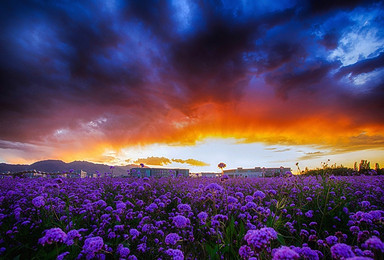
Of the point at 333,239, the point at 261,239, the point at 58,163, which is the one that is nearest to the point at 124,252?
the point at 261,239

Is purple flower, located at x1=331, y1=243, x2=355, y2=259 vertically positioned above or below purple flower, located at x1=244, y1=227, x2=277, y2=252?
below

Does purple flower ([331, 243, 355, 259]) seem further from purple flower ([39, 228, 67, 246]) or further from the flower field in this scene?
purple flower ([39, 228, 67, 246])

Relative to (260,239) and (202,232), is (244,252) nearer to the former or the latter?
(260,239)

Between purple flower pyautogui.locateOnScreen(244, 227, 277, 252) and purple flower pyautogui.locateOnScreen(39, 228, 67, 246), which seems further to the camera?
purple flower pyautogui.locateOnScreen(39, 228, 67, 246)

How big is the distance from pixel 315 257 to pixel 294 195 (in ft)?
19.0

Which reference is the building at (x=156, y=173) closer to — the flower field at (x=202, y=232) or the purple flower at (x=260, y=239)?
the flower field at (x=202, y=232)

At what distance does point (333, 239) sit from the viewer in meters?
2.54

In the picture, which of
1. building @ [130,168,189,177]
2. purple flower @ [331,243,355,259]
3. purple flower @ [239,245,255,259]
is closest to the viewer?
purple flower @ [331,243,355,259]

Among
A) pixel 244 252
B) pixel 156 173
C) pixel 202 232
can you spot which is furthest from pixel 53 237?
pixel 156 173

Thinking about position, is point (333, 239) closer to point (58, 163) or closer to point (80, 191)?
point (80, 191)

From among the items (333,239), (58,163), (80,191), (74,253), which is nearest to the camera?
(333,239)

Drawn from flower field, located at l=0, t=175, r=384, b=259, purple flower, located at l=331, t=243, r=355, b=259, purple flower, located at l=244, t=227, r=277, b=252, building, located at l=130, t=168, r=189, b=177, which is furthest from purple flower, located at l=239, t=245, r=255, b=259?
building, located at l=130, t=168, r=189, b=177

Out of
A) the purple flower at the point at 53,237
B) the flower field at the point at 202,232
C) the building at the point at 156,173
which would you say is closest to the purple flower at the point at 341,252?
the flower field at the point at 202,232

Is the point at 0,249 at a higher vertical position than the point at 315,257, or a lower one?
lower
